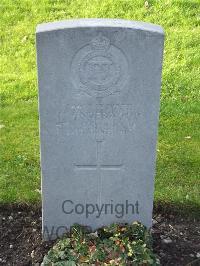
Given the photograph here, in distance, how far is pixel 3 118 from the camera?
22.6 feet

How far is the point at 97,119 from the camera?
4.32 m

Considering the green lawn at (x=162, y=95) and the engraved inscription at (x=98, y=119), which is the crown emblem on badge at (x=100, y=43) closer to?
the engraved inscription at (x=98, y=119)

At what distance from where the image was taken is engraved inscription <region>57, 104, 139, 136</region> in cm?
428

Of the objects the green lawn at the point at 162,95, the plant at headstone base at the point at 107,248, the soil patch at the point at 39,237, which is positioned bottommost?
the soil patch at the point at 39,237

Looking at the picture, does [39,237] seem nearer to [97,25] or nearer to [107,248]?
[107,248]

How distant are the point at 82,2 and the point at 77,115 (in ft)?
18.3

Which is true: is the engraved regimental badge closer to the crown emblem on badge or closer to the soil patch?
the crown emblem on badge

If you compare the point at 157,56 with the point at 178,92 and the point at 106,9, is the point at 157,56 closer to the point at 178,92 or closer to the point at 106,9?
the point at 178,92

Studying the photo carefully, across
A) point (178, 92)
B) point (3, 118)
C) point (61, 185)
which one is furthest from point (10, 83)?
point (61, 185)

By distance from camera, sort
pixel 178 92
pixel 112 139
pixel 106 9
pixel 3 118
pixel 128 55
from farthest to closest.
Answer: pixel 106 9, pixel 178 92, pixel 3 118, pixel 112 139, pixel 128 55

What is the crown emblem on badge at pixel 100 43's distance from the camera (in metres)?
4.05

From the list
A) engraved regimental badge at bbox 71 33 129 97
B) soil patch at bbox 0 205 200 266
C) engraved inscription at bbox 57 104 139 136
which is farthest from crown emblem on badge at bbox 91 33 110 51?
soil patch at bbox 0 205 200 266

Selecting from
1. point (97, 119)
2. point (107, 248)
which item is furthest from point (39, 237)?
point (97, 119)

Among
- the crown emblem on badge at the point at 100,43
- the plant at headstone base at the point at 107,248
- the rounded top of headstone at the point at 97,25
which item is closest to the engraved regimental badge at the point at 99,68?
the crown emblem on badge at the point at 100,43
